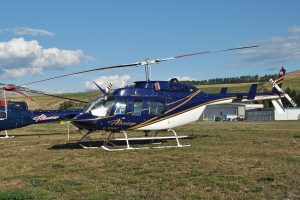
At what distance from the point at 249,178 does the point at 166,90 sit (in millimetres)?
10003

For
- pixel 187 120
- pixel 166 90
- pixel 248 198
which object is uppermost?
pixel 166 90

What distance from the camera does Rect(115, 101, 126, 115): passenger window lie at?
16.8 meters

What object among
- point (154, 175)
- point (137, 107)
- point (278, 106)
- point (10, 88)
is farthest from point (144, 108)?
point (278, 106)

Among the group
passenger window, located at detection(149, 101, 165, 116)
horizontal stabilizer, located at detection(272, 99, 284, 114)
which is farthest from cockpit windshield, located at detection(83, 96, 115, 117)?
horizontal stabilizer, located at detection(272, 99, 284, 114)

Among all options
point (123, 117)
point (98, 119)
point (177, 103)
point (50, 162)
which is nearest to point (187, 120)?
point (177, 103)

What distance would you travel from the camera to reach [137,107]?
17.4 meters

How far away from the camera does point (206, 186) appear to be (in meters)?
8.21

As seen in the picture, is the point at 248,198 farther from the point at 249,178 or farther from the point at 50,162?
the point at 50,162

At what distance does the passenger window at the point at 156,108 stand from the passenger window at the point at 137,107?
547mm

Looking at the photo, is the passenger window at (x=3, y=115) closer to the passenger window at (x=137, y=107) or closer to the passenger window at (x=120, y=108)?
the passenger window at (x=120, y=108)

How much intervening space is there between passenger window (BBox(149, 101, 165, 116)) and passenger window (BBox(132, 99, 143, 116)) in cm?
55

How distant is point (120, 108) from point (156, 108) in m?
1.97

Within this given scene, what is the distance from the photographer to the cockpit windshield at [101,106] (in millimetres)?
16438

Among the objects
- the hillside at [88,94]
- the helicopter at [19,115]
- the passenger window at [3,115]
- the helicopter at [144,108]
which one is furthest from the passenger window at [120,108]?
the hillside at [88,94]
